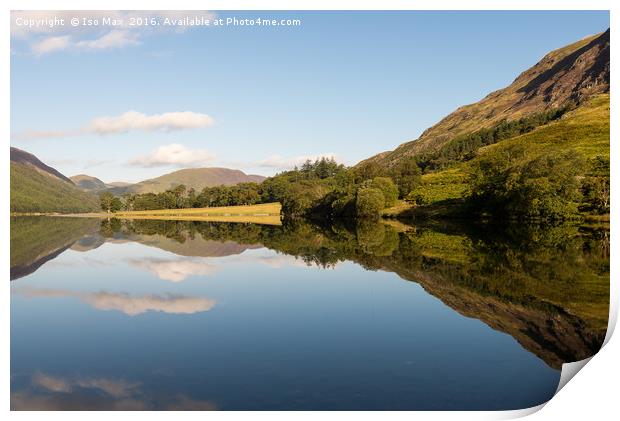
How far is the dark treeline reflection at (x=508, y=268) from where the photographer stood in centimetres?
1327

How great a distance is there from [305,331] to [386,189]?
64752 mm

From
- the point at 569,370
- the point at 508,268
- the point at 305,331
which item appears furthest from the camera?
the point at 508,268

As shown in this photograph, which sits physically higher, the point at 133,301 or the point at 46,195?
the point at 46,195

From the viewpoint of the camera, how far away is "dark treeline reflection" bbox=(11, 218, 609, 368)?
13.3m

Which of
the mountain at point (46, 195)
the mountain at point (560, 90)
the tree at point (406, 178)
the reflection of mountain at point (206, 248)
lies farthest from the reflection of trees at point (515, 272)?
the mountain at point (560, 90)

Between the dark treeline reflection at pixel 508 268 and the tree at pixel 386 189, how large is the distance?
32.4 m

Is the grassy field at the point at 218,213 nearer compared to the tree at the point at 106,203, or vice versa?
the grassy field at the point at 218,213

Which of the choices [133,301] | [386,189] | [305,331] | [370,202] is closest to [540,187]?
[370,202]

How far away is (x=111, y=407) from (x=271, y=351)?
3.77 metres

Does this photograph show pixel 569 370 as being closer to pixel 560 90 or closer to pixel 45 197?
pixel 45 197

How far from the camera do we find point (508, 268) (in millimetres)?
23453

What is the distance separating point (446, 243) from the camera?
116 feet

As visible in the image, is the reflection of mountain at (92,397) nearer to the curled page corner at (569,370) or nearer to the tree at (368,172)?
the curled page corner at (569,370)
